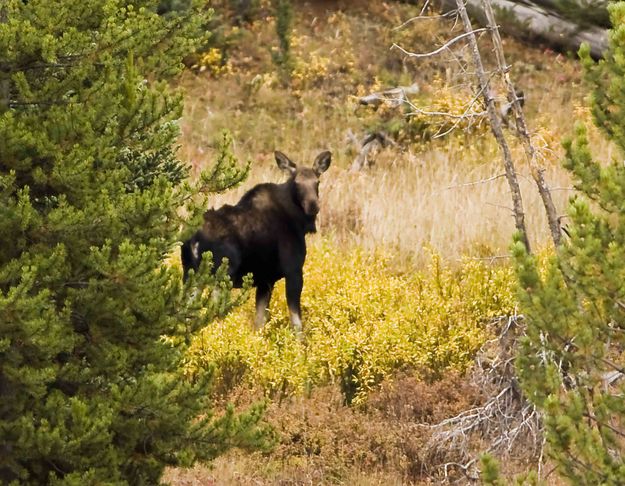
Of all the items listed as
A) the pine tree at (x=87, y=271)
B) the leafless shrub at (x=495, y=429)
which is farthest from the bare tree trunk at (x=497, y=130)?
the pine tree at (x=87, y=271)

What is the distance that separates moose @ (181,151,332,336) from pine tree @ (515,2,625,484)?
6467 millimetres

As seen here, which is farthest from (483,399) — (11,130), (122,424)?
(11,130)

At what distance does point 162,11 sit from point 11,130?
15132 mm

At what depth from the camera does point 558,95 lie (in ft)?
75.9

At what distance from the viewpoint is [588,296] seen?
18.0ft

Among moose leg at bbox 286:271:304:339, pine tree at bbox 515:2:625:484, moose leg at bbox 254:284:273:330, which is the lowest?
moose leg at bbox 254:284:273:330

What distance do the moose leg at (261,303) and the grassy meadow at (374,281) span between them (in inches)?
4.7

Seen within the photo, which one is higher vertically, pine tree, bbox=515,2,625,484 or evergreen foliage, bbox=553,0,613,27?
pine tree, bbox=515,2,625,484

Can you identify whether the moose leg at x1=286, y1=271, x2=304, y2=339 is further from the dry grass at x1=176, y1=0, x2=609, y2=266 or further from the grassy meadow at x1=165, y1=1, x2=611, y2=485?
the dry grass at x1=176, y1=0, x2=609, y2=266

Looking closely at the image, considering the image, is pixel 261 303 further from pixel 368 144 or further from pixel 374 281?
pixel 368 144

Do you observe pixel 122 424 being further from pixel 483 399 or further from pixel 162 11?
pixel 162 11

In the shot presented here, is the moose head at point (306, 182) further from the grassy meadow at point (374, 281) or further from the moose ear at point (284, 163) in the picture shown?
the grassy meadow at point (374, 281)

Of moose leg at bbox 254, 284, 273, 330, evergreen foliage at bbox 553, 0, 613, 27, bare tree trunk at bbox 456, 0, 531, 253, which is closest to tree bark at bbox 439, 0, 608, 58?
evergreen foliage at bbox 553, 0, 613, 27

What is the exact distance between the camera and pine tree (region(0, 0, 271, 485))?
21.2 ft
